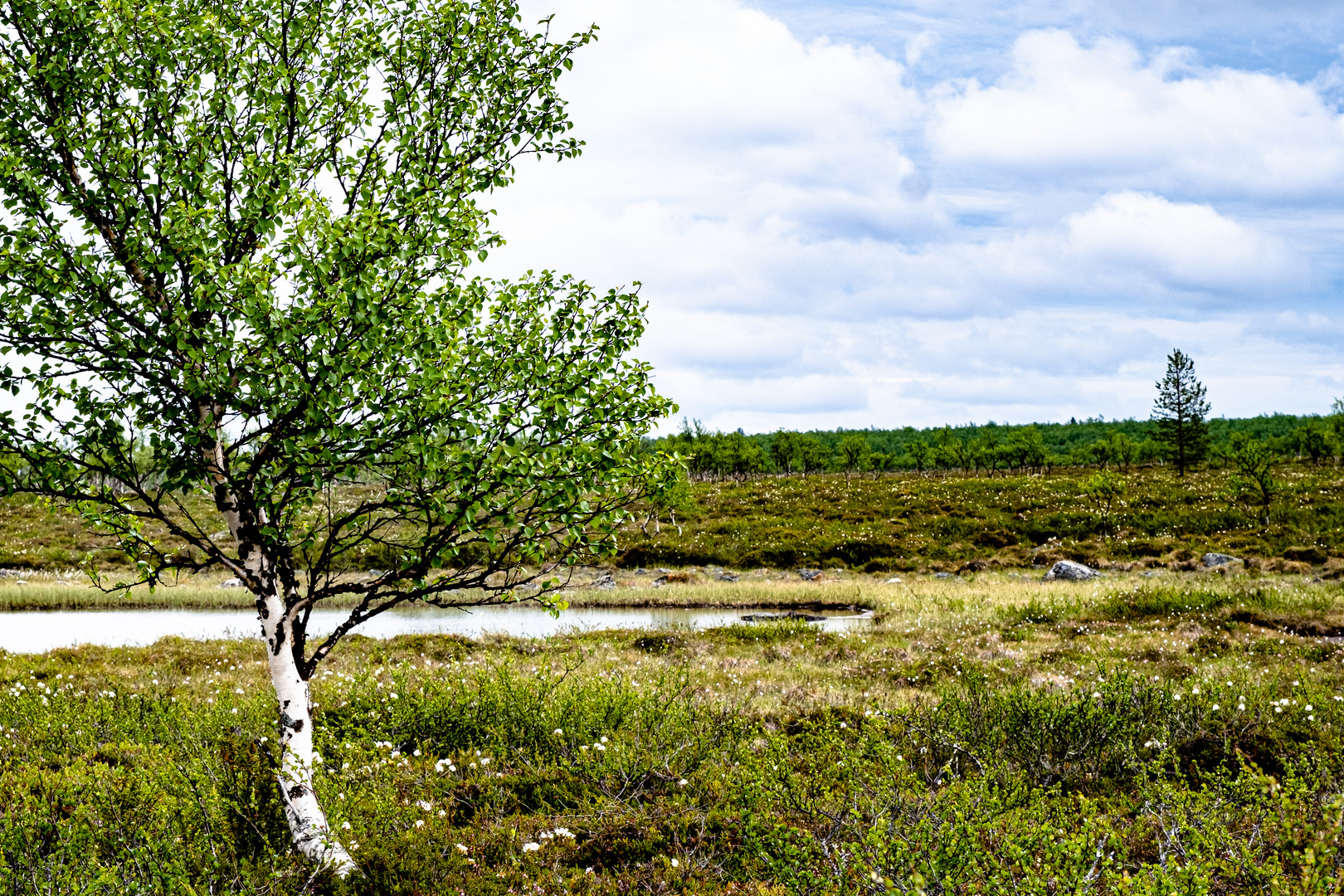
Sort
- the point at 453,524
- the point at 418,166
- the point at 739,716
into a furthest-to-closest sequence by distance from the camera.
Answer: the point at 739,716, the point at 418,166, the point at 453,524

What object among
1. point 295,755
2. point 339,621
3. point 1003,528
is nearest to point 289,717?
point 295,755

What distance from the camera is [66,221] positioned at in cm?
677

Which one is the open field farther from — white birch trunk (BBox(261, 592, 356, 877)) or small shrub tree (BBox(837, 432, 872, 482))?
white birch trunk (BBox(261, 592, 356, 877))

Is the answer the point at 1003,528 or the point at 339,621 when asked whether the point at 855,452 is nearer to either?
the point at 1003,528

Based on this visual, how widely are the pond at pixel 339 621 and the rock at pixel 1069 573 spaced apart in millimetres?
12358

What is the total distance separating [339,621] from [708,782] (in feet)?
98.1

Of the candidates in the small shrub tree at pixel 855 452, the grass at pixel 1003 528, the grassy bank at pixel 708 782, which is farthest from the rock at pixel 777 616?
the small shrub tree at pixel 855 452

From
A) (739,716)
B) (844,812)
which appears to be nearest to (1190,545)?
(739,716)

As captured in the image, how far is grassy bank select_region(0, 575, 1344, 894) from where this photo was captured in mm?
5977

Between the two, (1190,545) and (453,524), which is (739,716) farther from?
(1190,545)

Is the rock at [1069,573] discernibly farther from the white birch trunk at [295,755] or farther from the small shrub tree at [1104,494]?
the white birch trunk at [295,755]

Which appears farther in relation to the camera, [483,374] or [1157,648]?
[1157,648]

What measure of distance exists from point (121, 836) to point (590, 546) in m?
4.40

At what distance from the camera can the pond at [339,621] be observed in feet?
95.9
